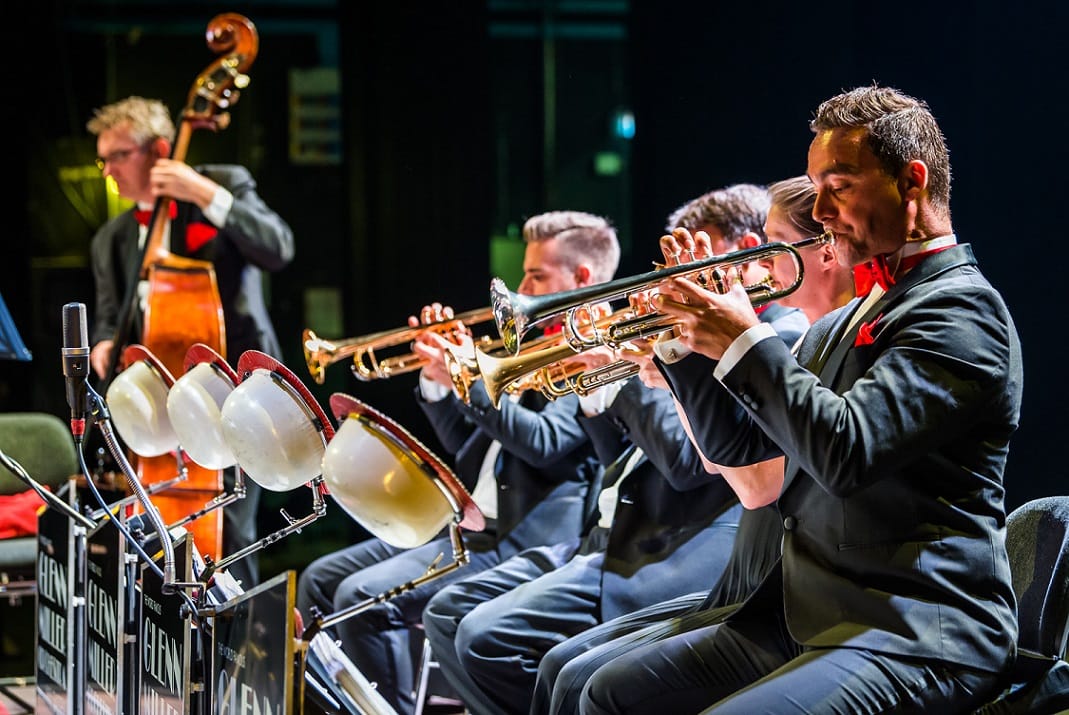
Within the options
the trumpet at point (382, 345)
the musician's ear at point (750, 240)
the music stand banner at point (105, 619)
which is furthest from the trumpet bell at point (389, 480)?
the trumpet at point (382, 345)

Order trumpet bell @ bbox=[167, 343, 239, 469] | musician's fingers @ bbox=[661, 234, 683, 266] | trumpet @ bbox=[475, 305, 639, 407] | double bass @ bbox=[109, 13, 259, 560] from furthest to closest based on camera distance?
double bass @ bbox=[109, 13, 259, 560]
trumpet @ bbox=[475, 305, 639, 407]
trumpet bell @ bbox=[167, 343, 239, 469]
musician's fingers @ bbox=[661, 234, 683, 266]

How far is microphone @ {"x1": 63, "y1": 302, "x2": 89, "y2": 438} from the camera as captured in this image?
242 cm

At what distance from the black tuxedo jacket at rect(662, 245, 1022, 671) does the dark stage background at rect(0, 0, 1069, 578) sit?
7.05ft

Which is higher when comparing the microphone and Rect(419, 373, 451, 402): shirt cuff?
the microphone

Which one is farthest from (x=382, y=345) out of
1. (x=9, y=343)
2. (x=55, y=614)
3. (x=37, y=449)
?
(x=37, y=449)

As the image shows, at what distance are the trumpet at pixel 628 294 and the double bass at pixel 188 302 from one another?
1.69 meters

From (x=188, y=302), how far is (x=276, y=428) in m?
Result: 2.15

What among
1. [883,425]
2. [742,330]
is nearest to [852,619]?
[883,425]

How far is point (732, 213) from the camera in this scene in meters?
3.20

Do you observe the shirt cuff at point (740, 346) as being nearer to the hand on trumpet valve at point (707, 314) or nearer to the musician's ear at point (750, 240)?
the hand on trumpet valve at point (707, 314)

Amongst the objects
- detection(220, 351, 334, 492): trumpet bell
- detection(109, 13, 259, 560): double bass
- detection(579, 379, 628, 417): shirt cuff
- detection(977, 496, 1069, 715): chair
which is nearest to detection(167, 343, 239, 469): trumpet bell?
detection(220, 351, 334, 492): trumpet bell

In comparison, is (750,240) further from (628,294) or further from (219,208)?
(219,208)

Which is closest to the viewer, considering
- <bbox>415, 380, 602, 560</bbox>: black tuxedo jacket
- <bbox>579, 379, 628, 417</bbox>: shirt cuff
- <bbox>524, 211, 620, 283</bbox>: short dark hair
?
<bbox>579, 379, 628, 417</bbox>: shirt cuff

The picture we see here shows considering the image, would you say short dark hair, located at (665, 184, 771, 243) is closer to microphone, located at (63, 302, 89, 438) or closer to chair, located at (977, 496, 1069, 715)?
chair, located at (977, 496, 1069, 715)
